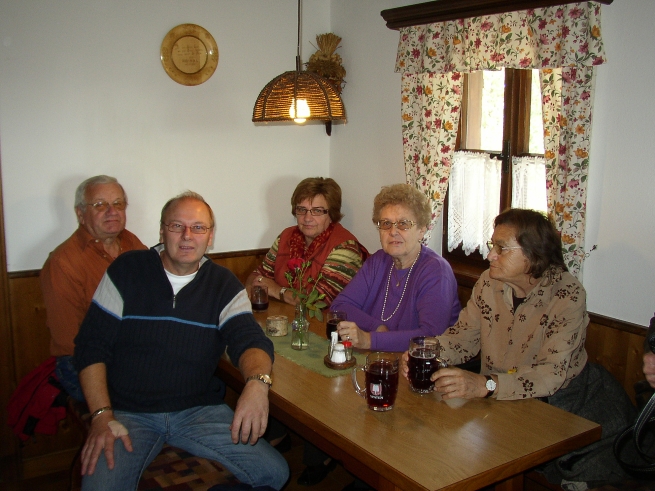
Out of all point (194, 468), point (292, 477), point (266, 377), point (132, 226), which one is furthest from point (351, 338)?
point (132, 226)

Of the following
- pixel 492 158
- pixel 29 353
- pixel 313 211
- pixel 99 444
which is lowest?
pixel 29 353

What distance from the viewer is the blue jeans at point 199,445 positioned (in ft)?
6.78

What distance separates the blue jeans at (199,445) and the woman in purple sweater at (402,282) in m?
0.67

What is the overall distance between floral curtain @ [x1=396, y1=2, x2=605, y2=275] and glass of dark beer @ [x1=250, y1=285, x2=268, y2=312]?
1146mm

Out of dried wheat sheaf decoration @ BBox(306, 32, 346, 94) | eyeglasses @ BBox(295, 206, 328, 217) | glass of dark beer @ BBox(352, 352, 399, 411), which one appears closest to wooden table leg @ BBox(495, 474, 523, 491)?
glass of dark beer @ BBox(352, 352, 399, 411)

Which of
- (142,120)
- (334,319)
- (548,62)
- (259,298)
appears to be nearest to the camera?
(334,319)

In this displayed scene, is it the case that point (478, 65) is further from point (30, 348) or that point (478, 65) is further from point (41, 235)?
point (30, 348)

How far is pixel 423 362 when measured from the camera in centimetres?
199

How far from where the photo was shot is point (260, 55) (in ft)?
12.7

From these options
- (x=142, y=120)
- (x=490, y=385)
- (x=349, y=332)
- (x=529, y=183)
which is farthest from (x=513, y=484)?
(x=142, y=120)

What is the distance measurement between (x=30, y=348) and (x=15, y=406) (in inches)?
22.8

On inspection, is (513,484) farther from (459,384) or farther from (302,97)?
(302,97)

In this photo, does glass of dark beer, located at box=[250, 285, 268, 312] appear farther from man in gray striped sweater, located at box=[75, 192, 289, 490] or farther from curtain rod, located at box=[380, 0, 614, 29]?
curtain rod, located at box=[380, 0, 614, 29]

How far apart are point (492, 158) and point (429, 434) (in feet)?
6.09
